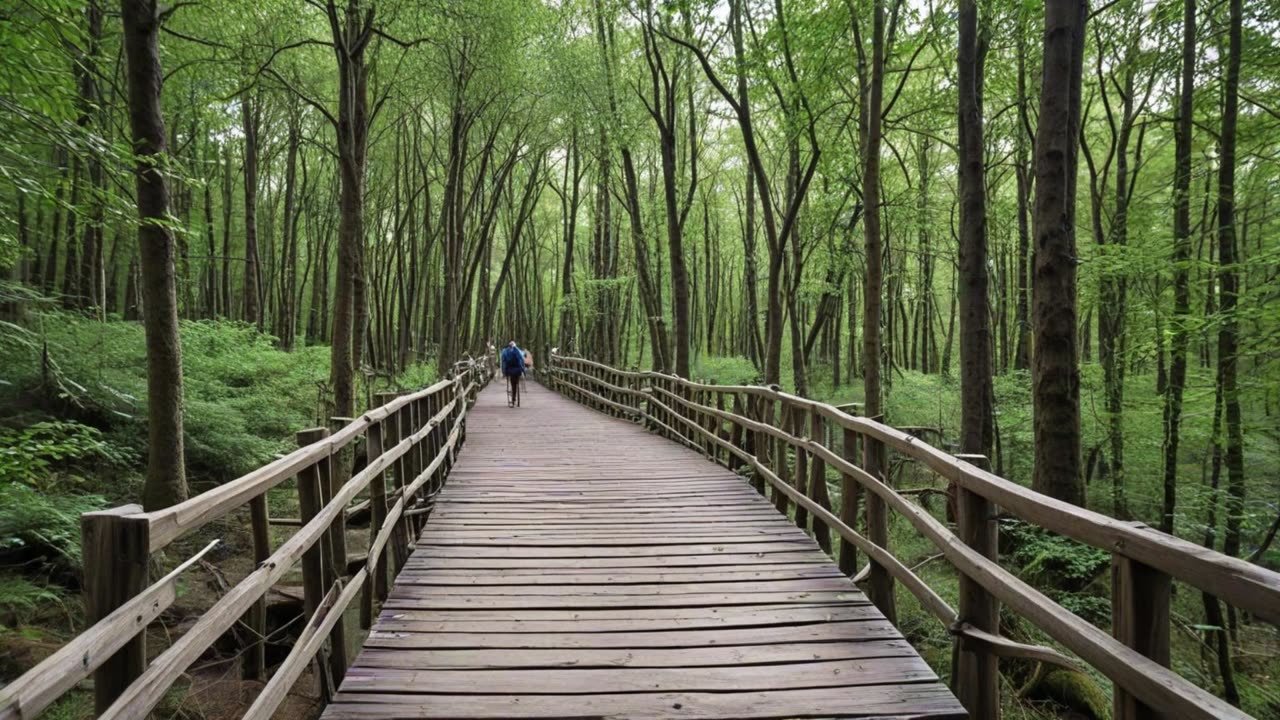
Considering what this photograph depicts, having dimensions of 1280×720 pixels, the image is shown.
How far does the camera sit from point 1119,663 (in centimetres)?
186

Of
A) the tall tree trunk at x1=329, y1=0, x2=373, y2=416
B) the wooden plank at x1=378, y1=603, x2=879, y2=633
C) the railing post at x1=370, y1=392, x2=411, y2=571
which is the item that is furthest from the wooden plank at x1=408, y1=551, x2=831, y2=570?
the tall tree trunk at x1=329, y1=0, x2=373, y2=416

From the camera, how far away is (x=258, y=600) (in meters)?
3.10

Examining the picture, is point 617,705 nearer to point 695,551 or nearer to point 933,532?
point 933,532

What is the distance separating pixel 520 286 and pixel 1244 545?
2917cm

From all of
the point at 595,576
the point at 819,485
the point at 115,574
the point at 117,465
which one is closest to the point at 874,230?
the point at 819,485

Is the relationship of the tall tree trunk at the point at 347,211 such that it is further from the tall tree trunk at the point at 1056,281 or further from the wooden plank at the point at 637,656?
the tall tree trunk at the point at 1056,281

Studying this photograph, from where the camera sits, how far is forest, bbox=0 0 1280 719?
578 cm

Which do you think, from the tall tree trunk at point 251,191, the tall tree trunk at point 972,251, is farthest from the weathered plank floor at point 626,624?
the tall tree trunk at point 251,191

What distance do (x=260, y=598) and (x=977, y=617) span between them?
3272 millimetres

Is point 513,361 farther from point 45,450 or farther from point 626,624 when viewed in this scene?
point 626,624

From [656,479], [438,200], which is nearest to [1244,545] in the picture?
[656,479]

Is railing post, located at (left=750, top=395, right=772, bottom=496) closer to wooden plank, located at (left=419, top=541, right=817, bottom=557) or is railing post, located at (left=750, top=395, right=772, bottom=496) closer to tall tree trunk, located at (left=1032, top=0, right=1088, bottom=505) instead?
wooden plank, located at (left=419, top=541, right=817, bottom=557)

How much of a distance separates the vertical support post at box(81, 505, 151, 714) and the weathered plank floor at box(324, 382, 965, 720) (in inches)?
47.7

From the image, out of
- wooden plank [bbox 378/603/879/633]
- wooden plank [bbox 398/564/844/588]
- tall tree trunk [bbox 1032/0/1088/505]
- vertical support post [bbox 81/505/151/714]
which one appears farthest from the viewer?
tall tree trunk [bbox 1032/0/1088/505]
